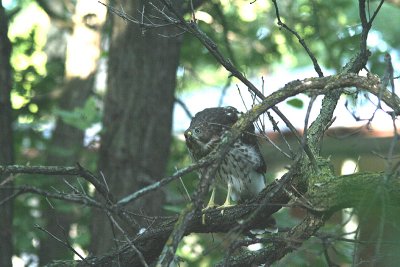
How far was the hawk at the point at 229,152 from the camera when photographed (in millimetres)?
4359

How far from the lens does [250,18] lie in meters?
8.96

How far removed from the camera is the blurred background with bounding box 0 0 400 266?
4.95m

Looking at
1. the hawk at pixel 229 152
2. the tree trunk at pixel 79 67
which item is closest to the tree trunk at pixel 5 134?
the hawk at pixel 229 152

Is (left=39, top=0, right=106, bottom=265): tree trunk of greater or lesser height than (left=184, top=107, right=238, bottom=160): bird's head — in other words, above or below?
above

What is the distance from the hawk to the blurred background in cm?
29

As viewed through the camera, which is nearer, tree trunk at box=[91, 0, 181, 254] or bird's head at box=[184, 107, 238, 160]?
bird's head at box=[184, 107, 238, 160]

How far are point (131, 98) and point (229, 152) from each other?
4.66 ft

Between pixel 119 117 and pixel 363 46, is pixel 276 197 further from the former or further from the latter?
pixel 119 117

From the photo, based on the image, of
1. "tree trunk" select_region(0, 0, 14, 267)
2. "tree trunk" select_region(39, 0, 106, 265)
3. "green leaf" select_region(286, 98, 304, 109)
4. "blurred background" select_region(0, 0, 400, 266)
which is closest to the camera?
"tree trunk" select_region(0, 0, 14, 267)

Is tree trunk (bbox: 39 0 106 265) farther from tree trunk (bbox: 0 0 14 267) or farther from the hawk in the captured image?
tree trunk (bbox: 0 0 14 267)

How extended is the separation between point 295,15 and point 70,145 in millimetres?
3136

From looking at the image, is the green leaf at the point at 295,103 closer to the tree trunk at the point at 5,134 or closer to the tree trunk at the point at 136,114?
the tree trunk at the point at 136,114

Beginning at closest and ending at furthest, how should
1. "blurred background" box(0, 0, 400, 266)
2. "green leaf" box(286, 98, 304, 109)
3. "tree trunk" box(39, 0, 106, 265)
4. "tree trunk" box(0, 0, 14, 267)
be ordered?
1. "tree trunk" box(0, 0, 14, 267)
2. "green leaf" box(286, 98, 304, 109)
3. "blurred background" box(0, 0, 400, 266)
4. "tree trunk" box(39, 0, 106, 265)

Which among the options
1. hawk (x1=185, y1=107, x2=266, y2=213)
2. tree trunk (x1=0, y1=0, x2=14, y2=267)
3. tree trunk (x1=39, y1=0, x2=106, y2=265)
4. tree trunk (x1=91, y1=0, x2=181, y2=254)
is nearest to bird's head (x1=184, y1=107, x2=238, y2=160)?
hawk (x1=185, y1=107, x2=266, y2=213)
